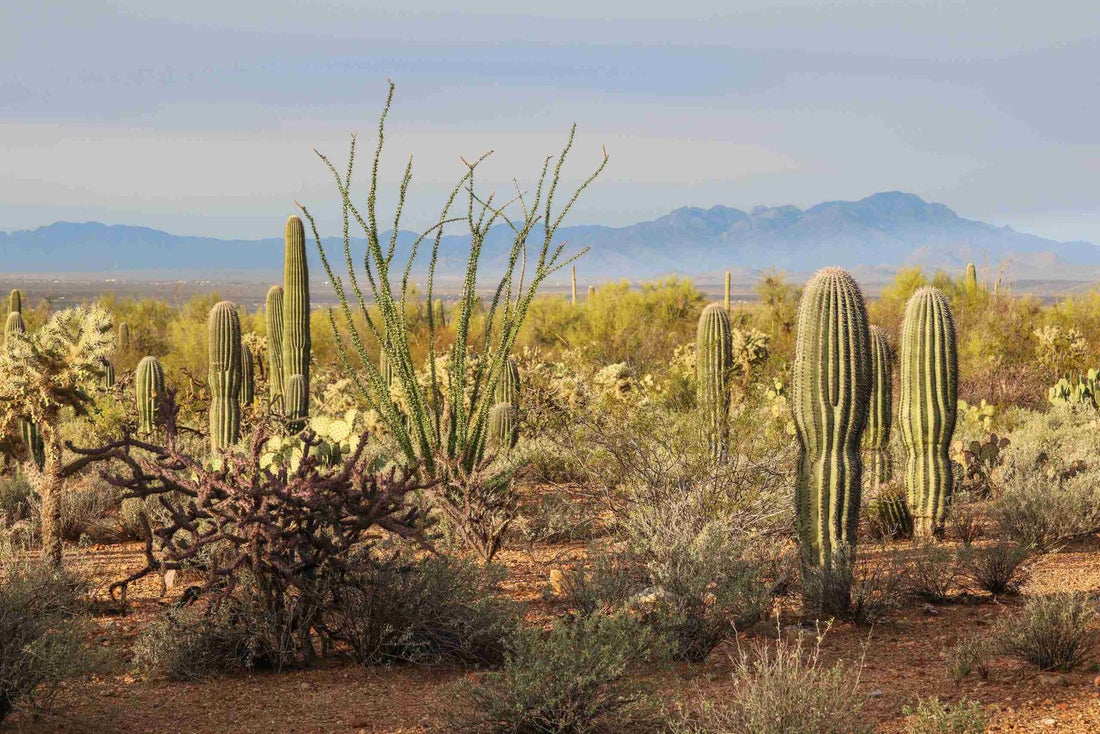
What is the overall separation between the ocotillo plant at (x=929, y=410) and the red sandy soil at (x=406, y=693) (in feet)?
10.0

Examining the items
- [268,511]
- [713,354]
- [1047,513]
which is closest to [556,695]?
[268,511]

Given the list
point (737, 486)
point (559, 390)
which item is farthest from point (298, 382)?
point (737, 486)

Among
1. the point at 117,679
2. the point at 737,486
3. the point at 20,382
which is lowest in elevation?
the point at 117,679

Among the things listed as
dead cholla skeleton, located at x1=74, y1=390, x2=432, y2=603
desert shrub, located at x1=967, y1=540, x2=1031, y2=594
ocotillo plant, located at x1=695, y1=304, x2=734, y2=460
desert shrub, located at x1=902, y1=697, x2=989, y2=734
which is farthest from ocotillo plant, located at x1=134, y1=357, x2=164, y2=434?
desert shrub, located at x1=902, y1=697, x2=989, y2=734

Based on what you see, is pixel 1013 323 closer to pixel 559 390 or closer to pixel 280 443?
pixel 559 390

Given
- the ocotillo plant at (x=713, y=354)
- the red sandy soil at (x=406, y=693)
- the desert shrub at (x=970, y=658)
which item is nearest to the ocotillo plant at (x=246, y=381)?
the ocotillo plant at (x=713, y=354)

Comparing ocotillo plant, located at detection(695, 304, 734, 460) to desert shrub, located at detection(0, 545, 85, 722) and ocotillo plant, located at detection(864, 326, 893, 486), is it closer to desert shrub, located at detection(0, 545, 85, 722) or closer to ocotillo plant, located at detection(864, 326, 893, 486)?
ocotillo plant, located at detection(864, 326, 893, 486)

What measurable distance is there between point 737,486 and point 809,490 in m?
1.24

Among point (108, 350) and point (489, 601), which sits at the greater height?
point (108, 350)

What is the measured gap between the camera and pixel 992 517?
994 cm

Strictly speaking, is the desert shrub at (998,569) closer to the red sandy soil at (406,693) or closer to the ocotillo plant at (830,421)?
the red sandy soil at (406,693)

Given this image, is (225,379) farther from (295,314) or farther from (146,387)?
(146,387)

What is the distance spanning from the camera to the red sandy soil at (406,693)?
5.31m

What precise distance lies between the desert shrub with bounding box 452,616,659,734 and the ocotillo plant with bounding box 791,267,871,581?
2648 mm
